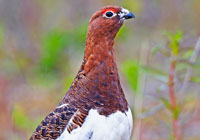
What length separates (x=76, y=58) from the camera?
723 cm

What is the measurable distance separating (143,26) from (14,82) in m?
2.92

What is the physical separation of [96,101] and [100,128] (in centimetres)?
19

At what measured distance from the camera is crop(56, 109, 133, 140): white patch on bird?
2.91 metres

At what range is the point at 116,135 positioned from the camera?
2959 millimetres

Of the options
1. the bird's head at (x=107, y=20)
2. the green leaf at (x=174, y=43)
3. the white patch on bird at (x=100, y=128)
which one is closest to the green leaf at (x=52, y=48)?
the green leaf at (x=174, y=43)

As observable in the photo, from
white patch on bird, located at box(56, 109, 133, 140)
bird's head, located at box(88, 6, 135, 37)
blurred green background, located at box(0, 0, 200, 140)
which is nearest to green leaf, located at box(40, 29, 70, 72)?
blurred green background, located at box(0, 0, 200, 140)

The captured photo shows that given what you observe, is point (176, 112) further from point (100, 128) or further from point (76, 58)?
point (76, 58)

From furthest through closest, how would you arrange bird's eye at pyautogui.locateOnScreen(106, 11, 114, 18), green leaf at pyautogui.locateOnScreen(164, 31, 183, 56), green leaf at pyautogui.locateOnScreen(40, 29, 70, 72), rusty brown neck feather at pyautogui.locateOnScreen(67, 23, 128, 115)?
green leaf at pyautogui.locateOnScreen(40, 29, 70, 72)
green leaf at pyautogui.locateOnScreen(164, 31, 183, 56)
bird's eye at pyautogui.locateOnScreen(106, 11, 114, 18)
rusty brown neck feather at pyautogui.locateOnScreen(67, 23, 128, 115)

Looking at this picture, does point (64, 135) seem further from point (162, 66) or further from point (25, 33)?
point (25, 33)

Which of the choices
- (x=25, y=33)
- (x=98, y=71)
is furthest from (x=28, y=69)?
(x=98, y=71)

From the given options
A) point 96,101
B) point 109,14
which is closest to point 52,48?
point 109,14

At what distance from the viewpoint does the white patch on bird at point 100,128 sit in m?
2.91

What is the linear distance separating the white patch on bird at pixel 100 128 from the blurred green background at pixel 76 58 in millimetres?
731

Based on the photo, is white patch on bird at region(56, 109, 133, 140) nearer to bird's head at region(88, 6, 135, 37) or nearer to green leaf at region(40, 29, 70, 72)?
bird's head at region(88, 6, 135, 37)
